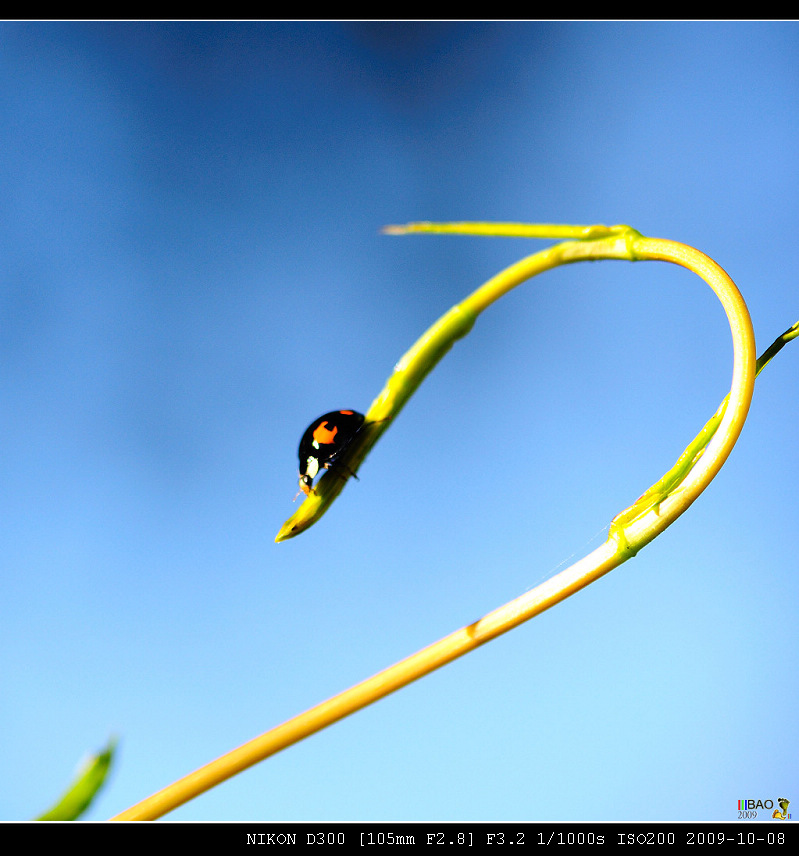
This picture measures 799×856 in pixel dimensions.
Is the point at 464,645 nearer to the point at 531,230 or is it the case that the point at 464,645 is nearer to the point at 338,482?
the point at 338,482

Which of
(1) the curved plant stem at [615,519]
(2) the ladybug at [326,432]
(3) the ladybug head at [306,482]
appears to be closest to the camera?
(1) the curved plant stem at [615,519]

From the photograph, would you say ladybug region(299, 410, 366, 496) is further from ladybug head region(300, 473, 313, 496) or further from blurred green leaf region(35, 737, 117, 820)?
blurred green leaf region(35, 737, 117, 820)

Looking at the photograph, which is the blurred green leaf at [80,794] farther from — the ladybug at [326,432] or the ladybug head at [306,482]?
the ladybug head at [306,482]

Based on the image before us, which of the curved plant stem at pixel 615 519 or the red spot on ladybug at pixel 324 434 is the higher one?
the red spot on ladybug at pixel 324 434

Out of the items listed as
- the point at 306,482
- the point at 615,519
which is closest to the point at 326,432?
the point at 306,482

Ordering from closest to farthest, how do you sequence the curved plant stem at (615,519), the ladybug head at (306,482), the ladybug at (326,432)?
the curved plant stem at (615,519) < the ladybug at (326,432) < the ladybug head at (306,482)

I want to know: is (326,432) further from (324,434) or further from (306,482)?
(306,482)

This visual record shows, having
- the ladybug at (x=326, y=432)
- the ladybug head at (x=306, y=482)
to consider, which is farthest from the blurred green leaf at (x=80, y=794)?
the ladybug head at (x=306, y=482)
